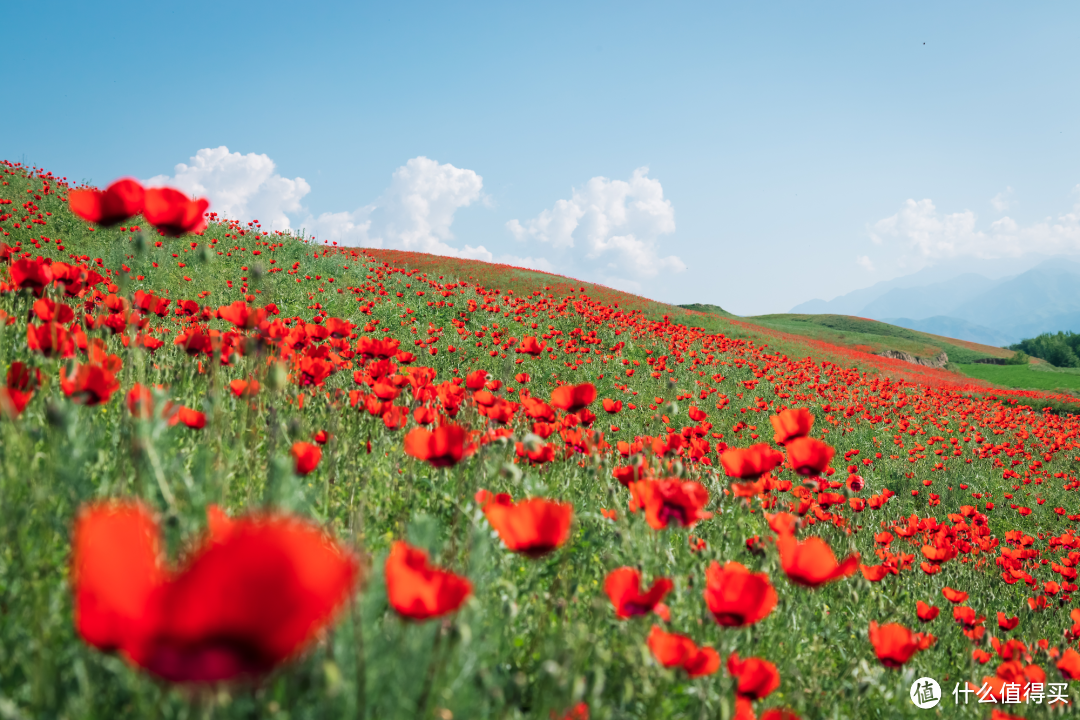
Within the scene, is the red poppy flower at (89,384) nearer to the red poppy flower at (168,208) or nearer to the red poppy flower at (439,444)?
the red poppy flower at (168,208)

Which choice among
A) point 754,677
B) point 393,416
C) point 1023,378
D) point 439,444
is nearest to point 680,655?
point 754,677

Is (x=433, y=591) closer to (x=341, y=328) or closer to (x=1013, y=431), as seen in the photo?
(x=341, y=328)

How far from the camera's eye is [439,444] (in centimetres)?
191

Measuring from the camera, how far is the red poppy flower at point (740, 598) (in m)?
1.54

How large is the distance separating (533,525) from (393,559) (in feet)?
1.41

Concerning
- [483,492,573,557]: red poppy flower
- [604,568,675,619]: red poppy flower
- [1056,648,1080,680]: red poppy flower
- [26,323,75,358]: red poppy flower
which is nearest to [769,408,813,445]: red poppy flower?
[604,568,675,619]: red poppy flower

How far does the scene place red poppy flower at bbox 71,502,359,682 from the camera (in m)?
0.54

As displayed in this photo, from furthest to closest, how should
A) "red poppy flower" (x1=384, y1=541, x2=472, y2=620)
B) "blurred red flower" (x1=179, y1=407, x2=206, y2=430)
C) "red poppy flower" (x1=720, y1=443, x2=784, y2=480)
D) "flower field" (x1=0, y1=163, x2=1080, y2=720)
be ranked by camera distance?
1. "red poppy flower" (x1=720, y1=443, x2=784, y2=480)
2. "blurred red flower" (x1=179, y1=407, x2=206, y2=430)
3. "red poppy flower" (x1=384, y1=541, x2=472, y2=620)
4. "flower field" (x1=0, y1=163, x2=1080, y2=720)

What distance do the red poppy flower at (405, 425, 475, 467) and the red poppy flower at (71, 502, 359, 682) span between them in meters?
1.24

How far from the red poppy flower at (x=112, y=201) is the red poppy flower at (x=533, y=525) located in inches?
53.3

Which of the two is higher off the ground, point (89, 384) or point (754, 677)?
point (89, 384)

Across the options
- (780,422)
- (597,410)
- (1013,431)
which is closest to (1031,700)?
(780,422)

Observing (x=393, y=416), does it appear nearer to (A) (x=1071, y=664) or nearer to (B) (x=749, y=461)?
(B) (x=749, y=461)

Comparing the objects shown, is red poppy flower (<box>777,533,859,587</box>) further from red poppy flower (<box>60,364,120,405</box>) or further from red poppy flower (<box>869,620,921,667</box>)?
red poppy flower (<box>60,364,120,405</box>)
